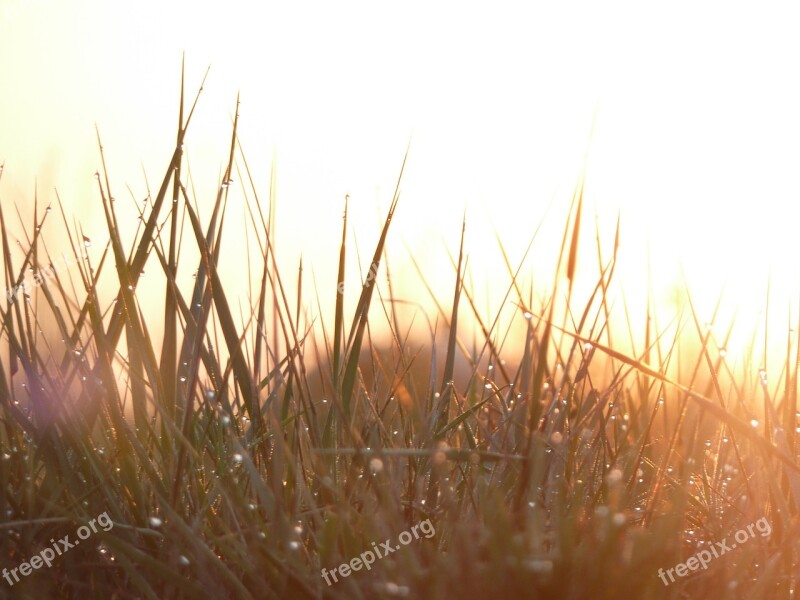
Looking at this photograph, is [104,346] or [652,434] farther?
[652,434]

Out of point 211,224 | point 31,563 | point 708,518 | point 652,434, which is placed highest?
point 211,224

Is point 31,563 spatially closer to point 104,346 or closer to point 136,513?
point 136,513

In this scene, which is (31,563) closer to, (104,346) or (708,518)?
(104,346)

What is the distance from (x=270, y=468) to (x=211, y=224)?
1.27ft

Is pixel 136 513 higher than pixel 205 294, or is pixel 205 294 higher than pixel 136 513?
pixel 205 294

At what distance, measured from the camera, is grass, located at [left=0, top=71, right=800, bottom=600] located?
836 mm

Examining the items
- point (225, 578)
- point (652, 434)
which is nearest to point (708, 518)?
point (652, 434)

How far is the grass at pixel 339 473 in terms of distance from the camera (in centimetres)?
84

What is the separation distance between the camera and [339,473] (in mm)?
1229

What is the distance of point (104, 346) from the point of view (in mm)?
1173

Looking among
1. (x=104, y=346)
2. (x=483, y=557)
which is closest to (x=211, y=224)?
(x=104, y=346)

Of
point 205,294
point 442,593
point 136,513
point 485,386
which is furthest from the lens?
point 485,386

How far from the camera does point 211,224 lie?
4.20 ft

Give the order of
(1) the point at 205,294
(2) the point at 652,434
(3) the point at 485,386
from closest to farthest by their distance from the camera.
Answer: (1) the point at 205,294, (3) the point at 485,386, (2) the point at 652,434
